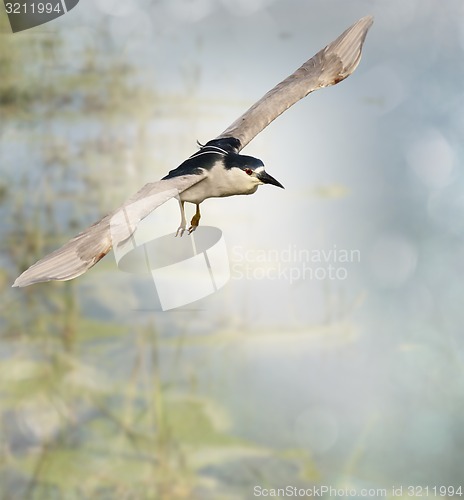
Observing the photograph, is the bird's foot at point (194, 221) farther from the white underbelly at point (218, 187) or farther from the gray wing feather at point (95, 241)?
the gray wing feather at point (95, 241)

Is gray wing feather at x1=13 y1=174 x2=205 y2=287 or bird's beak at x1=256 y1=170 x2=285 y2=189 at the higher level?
bird's beak at x1=256 y1=170 x2=285 y2=189

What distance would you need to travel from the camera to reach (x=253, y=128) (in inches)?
83.0

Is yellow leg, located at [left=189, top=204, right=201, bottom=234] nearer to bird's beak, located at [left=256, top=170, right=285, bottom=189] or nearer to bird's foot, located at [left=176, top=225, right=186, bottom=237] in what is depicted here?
bird's foot, located at [left=176, top=225, right=186, bottom=237]

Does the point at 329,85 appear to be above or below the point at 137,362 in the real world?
above

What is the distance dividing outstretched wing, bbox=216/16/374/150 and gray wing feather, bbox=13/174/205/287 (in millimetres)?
480

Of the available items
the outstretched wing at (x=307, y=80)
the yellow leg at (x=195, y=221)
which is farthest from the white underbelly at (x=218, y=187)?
the outstretched wing at (x=307, y=80)

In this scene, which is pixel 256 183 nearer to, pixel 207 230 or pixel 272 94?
pixel 207 230

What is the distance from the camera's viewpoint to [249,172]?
1.81 metres

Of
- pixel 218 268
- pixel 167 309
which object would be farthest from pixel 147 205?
pixel 167 309

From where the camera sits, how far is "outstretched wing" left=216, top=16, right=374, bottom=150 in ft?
6.95

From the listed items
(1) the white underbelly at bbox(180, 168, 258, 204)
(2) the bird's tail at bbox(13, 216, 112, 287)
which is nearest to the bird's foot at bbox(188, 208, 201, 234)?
(1) the white underbelly at bbox(180, 168, 258, 204)

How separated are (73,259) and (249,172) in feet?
1.65

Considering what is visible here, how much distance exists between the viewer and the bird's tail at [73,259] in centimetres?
149

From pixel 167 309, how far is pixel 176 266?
26 cm
